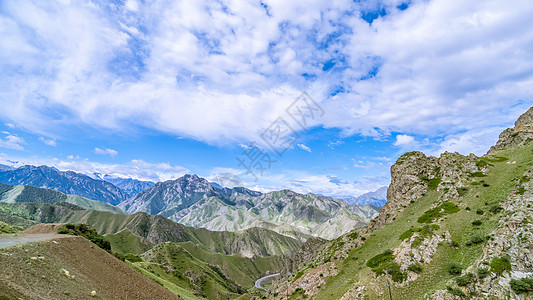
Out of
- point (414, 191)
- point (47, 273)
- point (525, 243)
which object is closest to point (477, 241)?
point (525, 243)

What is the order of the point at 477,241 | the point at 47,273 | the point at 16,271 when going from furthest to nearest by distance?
the point at 477,241, the point at 47,273, the point at 16,271

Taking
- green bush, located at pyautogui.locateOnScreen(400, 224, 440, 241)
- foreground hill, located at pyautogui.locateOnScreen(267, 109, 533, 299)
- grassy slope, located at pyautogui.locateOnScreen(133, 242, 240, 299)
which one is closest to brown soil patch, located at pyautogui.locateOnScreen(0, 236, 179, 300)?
foreground hill, located at pyautogui.locateOnScreen(267, 109, 533, 299)

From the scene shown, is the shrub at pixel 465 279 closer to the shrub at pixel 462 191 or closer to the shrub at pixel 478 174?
the shrub at pixel 462 191

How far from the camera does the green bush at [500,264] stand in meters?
30.9

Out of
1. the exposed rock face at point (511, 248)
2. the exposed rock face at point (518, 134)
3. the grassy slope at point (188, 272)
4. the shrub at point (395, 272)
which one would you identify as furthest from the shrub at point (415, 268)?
the grassy slope at point (188, 272)

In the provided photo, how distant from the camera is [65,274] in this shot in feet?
98.0

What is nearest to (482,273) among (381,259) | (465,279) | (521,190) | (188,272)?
(465,279)

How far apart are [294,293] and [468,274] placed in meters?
41.4

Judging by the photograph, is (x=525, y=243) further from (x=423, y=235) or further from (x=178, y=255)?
(x=178, y=255)

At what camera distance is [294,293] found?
204ft

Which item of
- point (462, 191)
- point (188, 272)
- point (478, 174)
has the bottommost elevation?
point (188, 272)

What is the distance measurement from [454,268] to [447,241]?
741cm

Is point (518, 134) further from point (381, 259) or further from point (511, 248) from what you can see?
point (381, 259)

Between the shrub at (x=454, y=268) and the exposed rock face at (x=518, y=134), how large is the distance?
69426 mm
